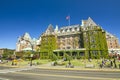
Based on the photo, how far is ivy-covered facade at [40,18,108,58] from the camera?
168 ft

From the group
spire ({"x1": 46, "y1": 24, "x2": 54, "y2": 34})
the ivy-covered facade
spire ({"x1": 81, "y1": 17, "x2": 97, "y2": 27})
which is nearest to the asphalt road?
the ivy-covered facade

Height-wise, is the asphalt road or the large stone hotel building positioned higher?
the large stone hotel building

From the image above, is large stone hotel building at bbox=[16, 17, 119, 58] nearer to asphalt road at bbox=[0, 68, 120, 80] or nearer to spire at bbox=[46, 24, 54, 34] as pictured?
spire at bbox=[46, 24, 54, 34]

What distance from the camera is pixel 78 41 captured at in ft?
190

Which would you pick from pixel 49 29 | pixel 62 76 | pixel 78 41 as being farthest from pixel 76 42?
pixel 62 76

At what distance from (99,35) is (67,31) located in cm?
1679

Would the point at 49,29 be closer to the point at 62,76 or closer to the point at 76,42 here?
the point at 76,42

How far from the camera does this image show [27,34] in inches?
3536

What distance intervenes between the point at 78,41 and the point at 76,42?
1111 mm

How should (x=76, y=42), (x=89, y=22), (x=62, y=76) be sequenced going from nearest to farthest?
1. (x=62, y=76)
2. (x=89, y=22)
3. (x=76, y=42)

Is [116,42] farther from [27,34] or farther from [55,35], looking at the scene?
[27,34]

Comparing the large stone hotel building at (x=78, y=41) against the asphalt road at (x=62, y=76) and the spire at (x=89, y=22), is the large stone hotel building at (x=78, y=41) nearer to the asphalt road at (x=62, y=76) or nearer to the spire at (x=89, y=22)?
the spire at (x=89, y=22)

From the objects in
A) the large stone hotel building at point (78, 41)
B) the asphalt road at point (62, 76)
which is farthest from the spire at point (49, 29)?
the asphalt road at point (62, 76)

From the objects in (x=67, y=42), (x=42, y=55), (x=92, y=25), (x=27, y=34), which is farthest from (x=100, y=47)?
(x=27, y=34)
